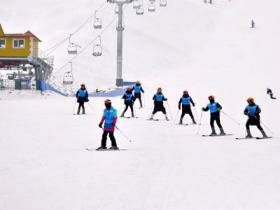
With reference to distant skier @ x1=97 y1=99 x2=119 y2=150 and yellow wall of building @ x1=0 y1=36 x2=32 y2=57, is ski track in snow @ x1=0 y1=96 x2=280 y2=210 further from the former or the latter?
yellow wall of building @ x1=0 y1=36 x2=32 y2=57

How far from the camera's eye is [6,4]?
116 metres

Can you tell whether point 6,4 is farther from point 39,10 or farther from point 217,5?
point 217,5

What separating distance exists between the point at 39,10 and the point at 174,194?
102 m

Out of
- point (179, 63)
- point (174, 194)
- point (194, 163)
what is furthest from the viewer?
point (179, 63)

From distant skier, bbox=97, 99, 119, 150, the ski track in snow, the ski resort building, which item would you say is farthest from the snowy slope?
the ski resort building

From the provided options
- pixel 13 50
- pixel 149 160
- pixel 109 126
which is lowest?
pixel 149 160

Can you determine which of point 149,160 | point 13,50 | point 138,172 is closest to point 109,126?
point 149,160

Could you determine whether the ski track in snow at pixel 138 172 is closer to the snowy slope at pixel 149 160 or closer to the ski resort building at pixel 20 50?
the snowy slope at pixel 149 160

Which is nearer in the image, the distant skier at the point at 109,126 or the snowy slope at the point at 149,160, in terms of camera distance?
the snowy slope at the point at 149,160

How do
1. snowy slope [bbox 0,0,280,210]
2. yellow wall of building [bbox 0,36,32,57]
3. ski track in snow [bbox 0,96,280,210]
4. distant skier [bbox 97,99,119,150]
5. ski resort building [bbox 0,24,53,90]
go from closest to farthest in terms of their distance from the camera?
ski track in snow [bbox 0,96,280,210] < snowy slope [bbox 0,0,280,210] < distant skier [bbox 97,99,119,150] < ski resort building [bbox 0,24,53,90] < yellow wall of building [bbox 0,36,32,57]

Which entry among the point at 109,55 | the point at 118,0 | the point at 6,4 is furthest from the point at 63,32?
the point at 118,0

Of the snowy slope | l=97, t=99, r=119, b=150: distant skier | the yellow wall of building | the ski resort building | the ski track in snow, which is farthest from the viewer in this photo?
the yellow wall of building

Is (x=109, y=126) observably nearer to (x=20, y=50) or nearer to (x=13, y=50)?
(x=20, y=50)

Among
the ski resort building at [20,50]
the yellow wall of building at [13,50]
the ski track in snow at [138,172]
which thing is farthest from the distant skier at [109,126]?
the yellow wall of building at [13,50]
